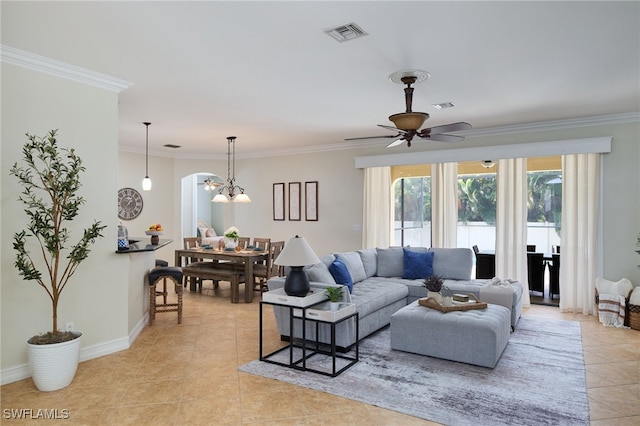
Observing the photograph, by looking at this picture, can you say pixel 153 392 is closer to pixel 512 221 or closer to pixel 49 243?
pixel 49 243

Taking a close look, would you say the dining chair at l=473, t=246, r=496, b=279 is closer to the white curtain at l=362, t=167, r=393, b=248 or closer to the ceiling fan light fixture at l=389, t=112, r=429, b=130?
the white curtain at l=362, t=167, r=393, b=248

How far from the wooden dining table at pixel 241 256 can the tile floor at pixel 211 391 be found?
1836 mm

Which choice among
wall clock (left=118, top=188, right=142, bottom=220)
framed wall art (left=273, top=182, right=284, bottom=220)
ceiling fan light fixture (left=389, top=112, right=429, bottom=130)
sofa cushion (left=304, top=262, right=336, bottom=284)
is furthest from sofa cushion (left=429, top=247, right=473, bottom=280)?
wall clock (left=118, top=188, right=142, bottom=220)

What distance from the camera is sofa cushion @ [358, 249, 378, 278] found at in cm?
618

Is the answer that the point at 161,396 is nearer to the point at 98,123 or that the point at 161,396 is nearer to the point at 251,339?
the point at 251,339

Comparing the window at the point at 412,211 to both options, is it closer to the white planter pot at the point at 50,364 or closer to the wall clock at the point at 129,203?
the wall clock at the point at 129,203

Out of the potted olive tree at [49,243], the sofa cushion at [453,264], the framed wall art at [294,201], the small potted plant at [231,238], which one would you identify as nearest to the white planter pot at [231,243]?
the small potted plant at [231,238]

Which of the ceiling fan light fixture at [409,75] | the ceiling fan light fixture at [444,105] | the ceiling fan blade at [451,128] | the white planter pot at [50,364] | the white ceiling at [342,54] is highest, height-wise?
the ceiling fan light fixture at [444,105]

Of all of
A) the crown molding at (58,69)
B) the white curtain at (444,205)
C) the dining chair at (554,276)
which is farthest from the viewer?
the white curtain at (444,205)

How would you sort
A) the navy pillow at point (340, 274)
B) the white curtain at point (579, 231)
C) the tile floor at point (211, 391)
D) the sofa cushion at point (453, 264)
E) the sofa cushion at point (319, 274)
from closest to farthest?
1. the tile floor at point (211, 391)
2. the sofa cushion at point (319, 274)
3. the navy pillow at point (340, 274)
4. the white curtain at point (579, 231)
5. the sofa cushion at point (453, 264)

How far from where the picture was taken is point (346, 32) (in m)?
3.03


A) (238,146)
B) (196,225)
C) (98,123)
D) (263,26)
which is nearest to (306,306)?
(263,26)

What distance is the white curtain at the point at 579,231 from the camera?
5.79m

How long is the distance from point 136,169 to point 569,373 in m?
7.83
